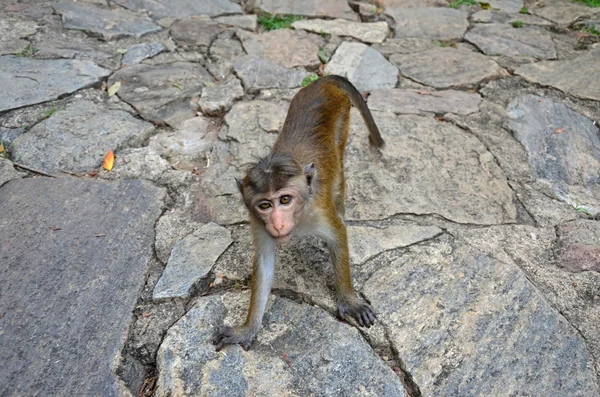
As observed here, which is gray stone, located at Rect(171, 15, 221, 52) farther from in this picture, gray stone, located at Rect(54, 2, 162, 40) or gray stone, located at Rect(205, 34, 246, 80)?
gray stone, located at Rect(54, 2, 162, 40)

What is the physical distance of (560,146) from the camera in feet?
14.1

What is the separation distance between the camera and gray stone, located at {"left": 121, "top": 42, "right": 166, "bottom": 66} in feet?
17.2

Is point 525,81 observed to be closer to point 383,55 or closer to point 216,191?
point 383,55

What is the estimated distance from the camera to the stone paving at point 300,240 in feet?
8.77

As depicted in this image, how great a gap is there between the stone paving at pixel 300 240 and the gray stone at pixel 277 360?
0.01 metres

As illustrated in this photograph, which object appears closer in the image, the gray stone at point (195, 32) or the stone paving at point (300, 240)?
the stone paving at point (300, 240)

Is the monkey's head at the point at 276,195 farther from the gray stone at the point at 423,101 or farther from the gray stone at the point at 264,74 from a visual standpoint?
the gray stone at the point at 264,74

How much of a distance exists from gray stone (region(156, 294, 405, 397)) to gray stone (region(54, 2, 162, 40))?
3.92 metres

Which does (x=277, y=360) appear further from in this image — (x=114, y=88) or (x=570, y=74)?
(x=570, y=74)

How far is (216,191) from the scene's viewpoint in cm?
381

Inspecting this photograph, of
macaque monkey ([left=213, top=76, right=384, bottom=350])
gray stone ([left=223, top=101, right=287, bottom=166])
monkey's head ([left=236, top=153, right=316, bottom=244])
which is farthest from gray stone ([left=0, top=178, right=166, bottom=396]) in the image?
monkey's head ([left=236, top=153, right=316, bottom=244])

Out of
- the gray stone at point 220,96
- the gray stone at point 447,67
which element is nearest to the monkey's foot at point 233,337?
the gray stone at point 220,96

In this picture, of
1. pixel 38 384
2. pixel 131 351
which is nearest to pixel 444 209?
pixel 131 351

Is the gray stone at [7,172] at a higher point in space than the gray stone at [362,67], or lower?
lower
